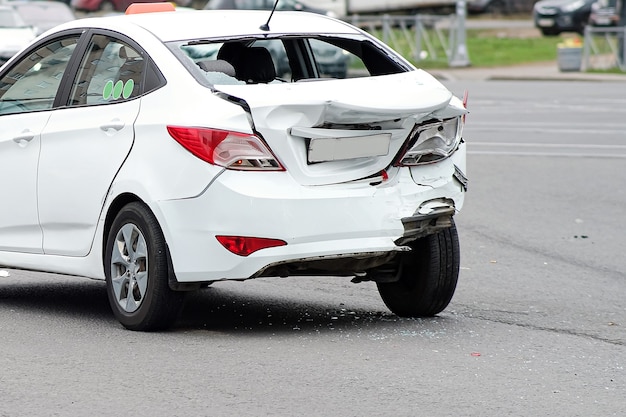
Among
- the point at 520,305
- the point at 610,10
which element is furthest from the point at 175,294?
the point at 610,10

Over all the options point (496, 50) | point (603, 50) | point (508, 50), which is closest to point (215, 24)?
point (603, 50)

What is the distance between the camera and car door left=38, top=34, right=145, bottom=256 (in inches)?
284

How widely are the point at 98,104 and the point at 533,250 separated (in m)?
4.10

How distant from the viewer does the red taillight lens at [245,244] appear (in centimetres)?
668

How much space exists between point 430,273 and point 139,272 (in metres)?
1.53

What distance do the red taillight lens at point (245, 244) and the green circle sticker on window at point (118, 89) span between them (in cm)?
114

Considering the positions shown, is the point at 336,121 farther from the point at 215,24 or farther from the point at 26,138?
the point at 26,138

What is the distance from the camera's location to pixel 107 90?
747 centimetres

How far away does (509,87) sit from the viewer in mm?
28625

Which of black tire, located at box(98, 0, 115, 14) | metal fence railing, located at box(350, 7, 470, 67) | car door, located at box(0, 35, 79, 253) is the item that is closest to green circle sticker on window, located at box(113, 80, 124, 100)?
car door, located at box(0, 35, 79, 253)

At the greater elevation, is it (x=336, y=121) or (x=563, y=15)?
(x=336, y=121)

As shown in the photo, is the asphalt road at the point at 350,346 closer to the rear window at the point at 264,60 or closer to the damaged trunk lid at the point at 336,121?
the damaged trunk lid at the point at 336,121

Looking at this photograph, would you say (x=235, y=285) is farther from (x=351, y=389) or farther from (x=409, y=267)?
(x=351, y=389)

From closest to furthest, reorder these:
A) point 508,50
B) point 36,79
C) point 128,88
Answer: point 128,88
point 36,79
point 508,50
